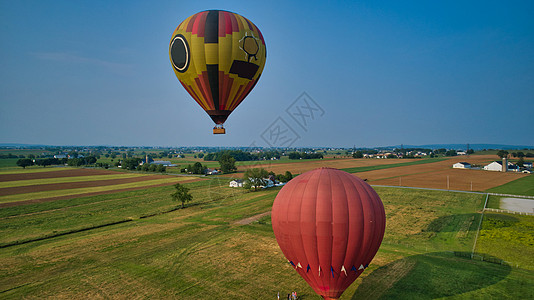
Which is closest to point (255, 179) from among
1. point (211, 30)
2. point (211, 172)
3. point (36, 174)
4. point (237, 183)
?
point (237, 183)

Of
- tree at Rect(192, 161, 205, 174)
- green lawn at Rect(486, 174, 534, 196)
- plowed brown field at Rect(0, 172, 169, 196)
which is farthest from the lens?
tree at Rect(192, 161, 205, 174)

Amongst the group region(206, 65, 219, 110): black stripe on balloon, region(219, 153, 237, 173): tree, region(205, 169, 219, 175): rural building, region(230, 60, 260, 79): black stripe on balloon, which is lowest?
region(205, 169, 219, 175): rural building

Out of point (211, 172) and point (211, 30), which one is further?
point (211, 172)

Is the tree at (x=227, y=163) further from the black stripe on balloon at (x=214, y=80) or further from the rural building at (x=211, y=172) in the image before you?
the black stripe on balloon at (x=214, y=80)

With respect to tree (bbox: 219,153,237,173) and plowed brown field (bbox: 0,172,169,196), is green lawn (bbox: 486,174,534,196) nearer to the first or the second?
tree (bbox: 219,153,237,173)

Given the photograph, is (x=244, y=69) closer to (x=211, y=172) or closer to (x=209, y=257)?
(x=209, y=257)

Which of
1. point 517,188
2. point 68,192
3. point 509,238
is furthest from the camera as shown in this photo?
point 68,192

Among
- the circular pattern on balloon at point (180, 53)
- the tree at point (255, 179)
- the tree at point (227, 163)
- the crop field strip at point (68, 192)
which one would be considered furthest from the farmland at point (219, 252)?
the tree at point (227, 163)

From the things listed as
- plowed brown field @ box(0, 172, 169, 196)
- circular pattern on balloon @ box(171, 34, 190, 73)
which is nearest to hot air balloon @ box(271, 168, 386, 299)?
circular pattern on balloon @ box(171, 34, 190, 73)
